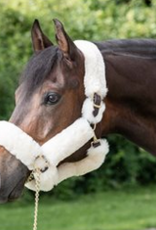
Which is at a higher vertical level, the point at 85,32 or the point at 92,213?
the point at 85,32

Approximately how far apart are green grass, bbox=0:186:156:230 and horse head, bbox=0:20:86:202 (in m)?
4.85

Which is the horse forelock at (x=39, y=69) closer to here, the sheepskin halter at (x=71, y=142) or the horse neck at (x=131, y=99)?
the sheepskin halter at (x=71, y=142)

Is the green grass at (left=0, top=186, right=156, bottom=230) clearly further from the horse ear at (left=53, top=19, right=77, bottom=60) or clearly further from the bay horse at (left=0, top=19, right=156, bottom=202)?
the horse ear at (left=53, top=19, right=77, bottom=60)

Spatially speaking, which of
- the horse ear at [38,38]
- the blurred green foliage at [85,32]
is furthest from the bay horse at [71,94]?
the blurred green foliage at [85,32]

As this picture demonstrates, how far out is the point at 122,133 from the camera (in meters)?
3.83

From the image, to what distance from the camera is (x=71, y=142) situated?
11.7 ft

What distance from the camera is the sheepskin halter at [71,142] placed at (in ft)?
11.3

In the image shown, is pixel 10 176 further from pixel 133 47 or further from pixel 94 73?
pixel 133 47

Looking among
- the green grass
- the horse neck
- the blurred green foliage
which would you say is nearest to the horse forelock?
the horse neck

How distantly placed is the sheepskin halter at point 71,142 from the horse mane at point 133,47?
0.13 meters

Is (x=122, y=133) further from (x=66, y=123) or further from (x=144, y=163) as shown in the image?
(x=144, y=163)

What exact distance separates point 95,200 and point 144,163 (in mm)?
1254

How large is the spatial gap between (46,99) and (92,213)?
6072 millimetres

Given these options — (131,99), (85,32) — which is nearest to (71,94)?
(131,99)
